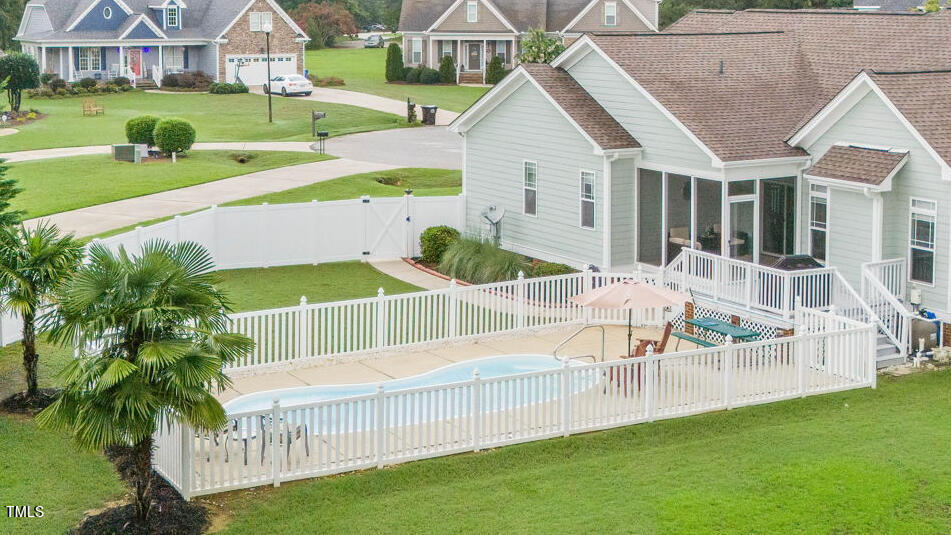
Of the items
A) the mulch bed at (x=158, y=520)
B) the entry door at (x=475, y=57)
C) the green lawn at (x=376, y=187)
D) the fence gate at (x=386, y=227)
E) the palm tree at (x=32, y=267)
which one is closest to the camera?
the mulch bed at (x=158, y=520)

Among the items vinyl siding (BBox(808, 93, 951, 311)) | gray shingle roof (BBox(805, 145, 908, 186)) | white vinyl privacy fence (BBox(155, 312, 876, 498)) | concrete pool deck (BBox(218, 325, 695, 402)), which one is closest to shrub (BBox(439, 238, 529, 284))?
concrete pool deck (BBox(218, 325, 695, 402))

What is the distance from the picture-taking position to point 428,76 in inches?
3095

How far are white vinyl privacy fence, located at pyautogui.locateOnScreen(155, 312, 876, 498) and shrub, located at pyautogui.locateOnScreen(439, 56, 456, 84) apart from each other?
5979 centimetres

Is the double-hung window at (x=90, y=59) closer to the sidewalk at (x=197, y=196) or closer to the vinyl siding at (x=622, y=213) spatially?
the sidewalk at (x=197, y=196)

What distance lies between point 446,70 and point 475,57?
12.2 ft

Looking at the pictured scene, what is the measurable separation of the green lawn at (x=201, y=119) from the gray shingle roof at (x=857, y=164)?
31509 mm

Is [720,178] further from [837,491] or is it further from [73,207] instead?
[73,207]

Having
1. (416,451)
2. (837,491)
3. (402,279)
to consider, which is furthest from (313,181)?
(837,491)

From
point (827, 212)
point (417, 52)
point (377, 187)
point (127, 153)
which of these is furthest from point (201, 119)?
point (827, 212)

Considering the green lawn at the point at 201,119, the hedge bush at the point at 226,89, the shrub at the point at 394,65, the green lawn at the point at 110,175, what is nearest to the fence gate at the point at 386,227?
the green lawn at the point at 110,175

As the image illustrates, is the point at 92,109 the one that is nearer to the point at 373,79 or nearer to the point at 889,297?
the point at 373,79

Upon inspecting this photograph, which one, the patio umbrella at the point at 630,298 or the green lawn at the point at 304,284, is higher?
the patio umbrella at the point at 630,298

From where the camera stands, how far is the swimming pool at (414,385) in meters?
19.4

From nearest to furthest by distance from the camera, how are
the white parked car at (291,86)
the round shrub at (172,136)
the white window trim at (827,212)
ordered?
the white window trim at (827,212), the round shrub at (172,136), the white parked car at (291,86)
